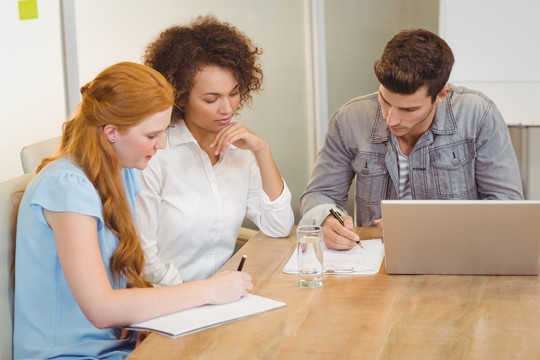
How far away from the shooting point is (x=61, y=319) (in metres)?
1.52

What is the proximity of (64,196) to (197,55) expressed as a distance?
2.34ft

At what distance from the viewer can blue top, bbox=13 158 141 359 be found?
1.46 m

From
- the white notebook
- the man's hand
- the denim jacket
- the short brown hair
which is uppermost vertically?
the short brown hair

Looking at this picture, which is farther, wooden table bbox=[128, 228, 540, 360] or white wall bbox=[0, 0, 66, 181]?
white wall bbox=[0, 0, 66, 181]

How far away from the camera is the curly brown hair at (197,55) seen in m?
2.00

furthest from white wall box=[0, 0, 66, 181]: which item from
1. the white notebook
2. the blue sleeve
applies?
the white notebook

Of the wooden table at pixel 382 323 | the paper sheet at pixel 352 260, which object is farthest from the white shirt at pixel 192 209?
the wooden table at pixel 382 323

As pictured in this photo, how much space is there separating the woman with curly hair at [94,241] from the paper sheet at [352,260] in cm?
24

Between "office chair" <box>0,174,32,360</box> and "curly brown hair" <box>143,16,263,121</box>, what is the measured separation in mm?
634

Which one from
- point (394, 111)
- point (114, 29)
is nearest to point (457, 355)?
point (394, 111)

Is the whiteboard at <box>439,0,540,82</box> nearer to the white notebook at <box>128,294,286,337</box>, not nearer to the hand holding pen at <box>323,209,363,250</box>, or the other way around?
the hand holding pen at <box>323,209,363,250</box>

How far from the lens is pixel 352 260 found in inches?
68.5

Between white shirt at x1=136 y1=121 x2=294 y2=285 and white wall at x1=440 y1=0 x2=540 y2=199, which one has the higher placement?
white wall at x1=440 y1=0 x2=540 y2=199

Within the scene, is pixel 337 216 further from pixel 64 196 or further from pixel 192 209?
pixel 64 196
